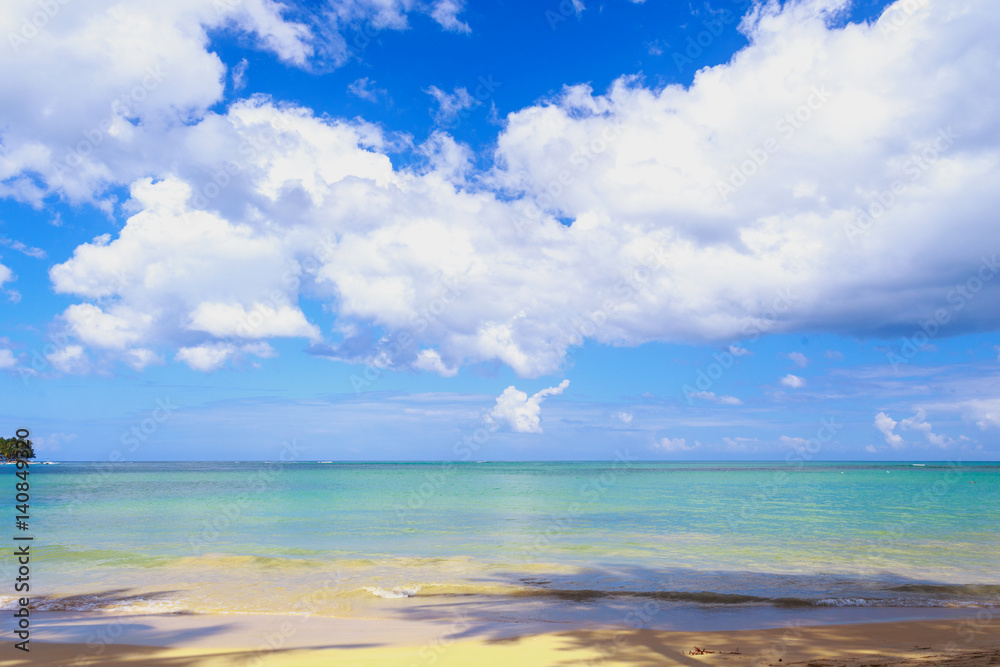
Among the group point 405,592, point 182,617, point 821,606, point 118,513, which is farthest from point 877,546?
point 118,513

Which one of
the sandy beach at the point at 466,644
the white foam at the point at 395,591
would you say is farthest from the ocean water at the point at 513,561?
the sandy beach at the point at 466,644

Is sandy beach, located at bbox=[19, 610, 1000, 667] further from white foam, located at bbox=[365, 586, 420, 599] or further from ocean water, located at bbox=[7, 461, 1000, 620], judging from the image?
white foam, located at bbox=[365, 586, 420, 599]

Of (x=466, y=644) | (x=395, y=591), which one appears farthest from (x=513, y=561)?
(x=466, y=644)

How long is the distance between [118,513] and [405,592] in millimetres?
27363

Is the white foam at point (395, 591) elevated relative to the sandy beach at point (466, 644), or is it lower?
lower

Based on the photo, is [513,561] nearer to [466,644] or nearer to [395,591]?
[395,591]

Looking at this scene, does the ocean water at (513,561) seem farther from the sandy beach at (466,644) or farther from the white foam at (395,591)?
the sandy beach at (466,644)

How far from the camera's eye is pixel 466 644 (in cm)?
1009

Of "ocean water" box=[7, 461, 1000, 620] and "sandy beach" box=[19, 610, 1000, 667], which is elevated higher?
"sandy beach" box=[19, 610, 1000, 667]

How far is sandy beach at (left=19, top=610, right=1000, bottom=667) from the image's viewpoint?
923 cm

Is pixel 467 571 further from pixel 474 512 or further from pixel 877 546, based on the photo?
pixel 474 512

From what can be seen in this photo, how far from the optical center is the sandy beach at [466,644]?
9227 mm

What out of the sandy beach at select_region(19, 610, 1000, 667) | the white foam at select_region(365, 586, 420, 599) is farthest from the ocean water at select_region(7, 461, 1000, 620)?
the sandy beach at select_region(19, 610, 1000, 667)

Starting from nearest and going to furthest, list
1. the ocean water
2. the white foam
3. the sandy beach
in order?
the sandy beach < the ocean water < the white foam
